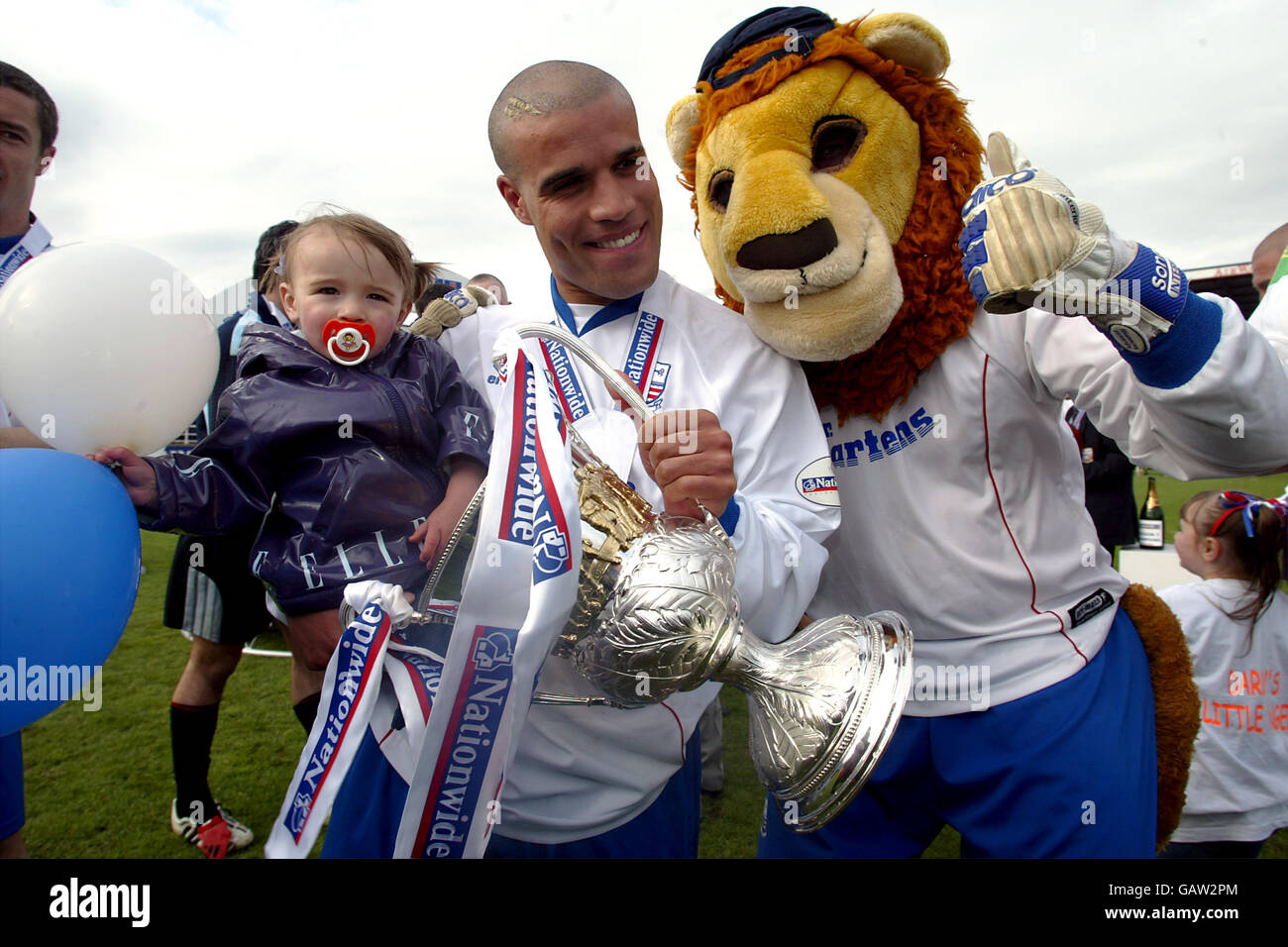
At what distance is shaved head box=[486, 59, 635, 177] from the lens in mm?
1514

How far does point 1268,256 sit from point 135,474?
12.4 feet

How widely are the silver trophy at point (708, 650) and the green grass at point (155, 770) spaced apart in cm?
188

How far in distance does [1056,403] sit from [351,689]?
149 centimetres

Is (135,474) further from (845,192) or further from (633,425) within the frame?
(845,192)

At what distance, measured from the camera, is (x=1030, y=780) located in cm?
157

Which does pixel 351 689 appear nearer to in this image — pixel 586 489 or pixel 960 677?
pixel 586 489

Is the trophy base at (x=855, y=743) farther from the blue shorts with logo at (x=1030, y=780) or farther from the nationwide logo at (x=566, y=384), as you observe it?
the nationwide logo at (x=566, y=384)

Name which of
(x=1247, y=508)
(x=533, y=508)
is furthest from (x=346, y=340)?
(x=1247, y=508)

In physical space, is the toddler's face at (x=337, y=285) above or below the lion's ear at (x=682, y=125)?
below

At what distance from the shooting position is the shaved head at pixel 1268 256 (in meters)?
2.91

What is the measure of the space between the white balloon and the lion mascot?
1.04 metres

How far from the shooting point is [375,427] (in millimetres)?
1470

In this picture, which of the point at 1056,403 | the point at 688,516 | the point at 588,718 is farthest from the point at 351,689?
the point at 1056,403

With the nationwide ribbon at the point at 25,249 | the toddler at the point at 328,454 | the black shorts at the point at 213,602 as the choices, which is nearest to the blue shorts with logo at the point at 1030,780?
the toddler at the point at 328,454
